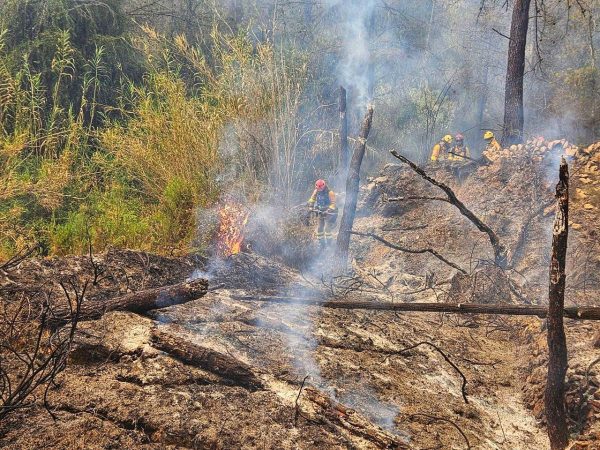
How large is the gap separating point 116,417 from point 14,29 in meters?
8.54

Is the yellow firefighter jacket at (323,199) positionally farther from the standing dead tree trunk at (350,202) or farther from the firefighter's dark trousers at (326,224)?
the standing dead tree trunk at (350,202)

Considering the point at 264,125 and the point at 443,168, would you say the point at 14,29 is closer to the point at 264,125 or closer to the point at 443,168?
the point at 264,125

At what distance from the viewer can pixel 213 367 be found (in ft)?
11.2

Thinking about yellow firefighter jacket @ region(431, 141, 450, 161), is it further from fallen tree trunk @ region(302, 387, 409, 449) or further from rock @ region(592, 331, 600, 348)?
fallen tree trunk @ region(302, 387, 409, 449)

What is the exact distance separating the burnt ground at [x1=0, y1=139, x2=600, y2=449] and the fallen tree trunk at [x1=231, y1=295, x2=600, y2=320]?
118 millimetres

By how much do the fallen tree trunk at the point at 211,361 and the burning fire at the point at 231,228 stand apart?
133 inches

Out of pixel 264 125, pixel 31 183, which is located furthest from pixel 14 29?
pixel 264 125

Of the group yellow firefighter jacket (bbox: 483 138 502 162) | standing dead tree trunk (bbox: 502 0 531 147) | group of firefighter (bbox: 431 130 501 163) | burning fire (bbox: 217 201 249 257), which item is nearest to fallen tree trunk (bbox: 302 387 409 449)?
burning fire (bbox: 217 201 249 257)

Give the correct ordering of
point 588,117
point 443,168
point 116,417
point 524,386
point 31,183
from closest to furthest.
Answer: point 116,417
point 524,386
point 31,183
point 443,168
point 588,117

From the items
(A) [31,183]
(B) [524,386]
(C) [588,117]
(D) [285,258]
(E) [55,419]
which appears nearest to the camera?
(E) [55,419]

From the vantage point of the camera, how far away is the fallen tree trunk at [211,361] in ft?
11.2

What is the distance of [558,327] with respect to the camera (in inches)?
117

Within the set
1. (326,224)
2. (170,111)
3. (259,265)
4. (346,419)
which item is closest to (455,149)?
(326,224)

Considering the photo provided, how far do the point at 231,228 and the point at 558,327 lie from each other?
5.08 metres
